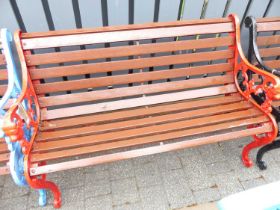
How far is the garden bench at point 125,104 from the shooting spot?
5.86ft

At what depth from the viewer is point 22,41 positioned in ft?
5.95

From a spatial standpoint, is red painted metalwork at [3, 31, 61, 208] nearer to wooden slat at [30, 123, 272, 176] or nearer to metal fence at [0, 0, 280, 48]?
wooden slat at [30, 123, 272, 176]

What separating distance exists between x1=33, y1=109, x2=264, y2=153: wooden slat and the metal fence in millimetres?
1004

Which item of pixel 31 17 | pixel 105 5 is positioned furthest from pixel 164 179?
pixel 31 17

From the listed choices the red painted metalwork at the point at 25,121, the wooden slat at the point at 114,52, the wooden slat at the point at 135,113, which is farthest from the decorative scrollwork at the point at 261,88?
the red painted metalwork at the point at 25,121

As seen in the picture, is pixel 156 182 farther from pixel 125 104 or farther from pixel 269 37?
pixel 269 37

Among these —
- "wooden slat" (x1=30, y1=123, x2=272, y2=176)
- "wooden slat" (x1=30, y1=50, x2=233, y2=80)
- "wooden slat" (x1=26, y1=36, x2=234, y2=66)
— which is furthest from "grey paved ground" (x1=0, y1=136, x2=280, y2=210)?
"wooden slat" (x1=26, y1=36, x2=234, y2=66)

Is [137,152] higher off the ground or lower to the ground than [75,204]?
higher

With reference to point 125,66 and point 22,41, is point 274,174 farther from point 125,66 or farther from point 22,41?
point 22,41

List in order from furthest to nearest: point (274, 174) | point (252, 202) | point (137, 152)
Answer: point (274, 174) < point (137, 152) < point (252, 202)

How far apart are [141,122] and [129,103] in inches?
9.1

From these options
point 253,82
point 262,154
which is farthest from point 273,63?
point 262,154

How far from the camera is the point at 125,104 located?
213 cm

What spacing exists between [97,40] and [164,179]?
129cm
